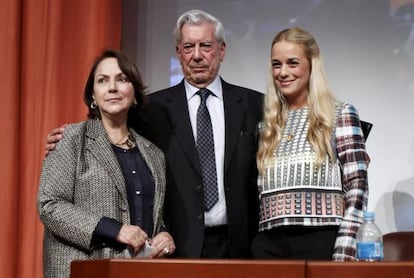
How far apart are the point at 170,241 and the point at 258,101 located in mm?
919

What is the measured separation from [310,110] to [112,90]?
74 centimetres

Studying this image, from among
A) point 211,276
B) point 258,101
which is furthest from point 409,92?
point 211,276

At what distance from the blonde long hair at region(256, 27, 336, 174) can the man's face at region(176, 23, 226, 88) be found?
35cm

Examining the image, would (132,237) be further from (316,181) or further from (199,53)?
(199,53)

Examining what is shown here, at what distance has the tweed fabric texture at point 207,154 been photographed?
2910mm

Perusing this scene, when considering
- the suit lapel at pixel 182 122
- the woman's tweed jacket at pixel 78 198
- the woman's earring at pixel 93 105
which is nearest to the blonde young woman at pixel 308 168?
the suit lapel at pixel 182 122

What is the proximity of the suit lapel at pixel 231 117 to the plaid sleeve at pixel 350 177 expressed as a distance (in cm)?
50

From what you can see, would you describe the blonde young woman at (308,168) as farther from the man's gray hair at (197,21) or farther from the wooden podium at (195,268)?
the wooden podium at (195,268)

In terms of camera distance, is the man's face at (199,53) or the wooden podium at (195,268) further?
the man's face at (199,53)

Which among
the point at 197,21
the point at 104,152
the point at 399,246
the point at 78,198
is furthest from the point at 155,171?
the point at 399,246

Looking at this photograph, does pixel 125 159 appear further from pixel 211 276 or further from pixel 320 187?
pixel 211 276

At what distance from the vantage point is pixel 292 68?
2738 millimetres

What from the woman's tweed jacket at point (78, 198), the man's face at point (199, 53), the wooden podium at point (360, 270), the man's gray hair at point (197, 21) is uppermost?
the man's gray hair at point (197, 21)

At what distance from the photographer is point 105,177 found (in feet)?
8.11
